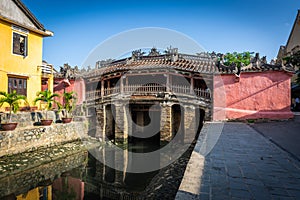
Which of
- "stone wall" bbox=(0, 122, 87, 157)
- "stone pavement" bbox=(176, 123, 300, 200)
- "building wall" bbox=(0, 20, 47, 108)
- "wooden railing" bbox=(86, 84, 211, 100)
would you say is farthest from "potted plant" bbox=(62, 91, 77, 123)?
"stone pavement" bbox=(176, 123, 300, 200)

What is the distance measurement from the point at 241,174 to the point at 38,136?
10.4m

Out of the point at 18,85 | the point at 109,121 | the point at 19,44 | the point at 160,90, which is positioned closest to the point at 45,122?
the point at 18,85

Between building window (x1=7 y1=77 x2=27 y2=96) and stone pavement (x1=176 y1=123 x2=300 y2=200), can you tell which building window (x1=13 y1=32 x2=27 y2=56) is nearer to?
building window (x1=7 y1=77 x2=27 y2=96)

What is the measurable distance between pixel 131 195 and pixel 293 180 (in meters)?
4.96

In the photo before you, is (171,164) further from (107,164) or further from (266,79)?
(266,79)

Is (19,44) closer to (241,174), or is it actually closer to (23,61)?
(23,61)

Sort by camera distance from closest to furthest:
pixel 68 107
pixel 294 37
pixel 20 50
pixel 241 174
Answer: pixel 241 174, pixel 20 50, pixel 68 107, pixel 294 37

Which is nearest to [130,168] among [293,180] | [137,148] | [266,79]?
[137,148]

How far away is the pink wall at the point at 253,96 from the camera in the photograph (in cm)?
1134

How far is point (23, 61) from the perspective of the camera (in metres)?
12.0

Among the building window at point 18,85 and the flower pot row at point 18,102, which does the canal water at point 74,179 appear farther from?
the building window at point 18,85

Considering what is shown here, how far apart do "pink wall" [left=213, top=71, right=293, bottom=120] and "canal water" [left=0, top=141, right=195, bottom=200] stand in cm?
490

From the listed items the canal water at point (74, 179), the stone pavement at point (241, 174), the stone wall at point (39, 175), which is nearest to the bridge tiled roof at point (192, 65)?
the canal water at point (74, 179)

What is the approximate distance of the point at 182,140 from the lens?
41.6 ft
